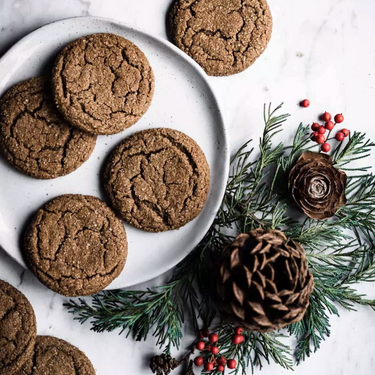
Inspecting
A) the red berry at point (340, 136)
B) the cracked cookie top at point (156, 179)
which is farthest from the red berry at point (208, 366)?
the red berry at point (340, 136)

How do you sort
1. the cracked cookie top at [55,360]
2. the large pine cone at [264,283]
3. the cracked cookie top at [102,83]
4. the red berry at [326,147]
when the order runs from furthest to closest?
the red berry at [326,147], the cracked cookie top at [55,360], the cracked cookie top at [102,83], the large pine cone at [264,283]

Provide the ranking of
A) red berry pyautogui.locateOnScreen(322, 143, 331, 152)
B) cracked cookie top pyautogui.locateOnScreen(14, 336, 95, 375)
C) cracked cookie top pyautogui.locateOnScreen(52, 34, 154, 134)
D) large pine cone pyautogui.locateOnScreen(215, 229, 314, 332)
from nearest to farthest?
large pine cone pyautogui.locateOnScreen(215, 229, 314, 332) → cracked cookie top pyautogui.locateOnScreen(52, 34, 154, 134) → cracked cookie top pyautogui.locateOnScreen(14, 336, 95, 375) → red berry pyautogui.locateOnScreen(322, 143, 331, 152)

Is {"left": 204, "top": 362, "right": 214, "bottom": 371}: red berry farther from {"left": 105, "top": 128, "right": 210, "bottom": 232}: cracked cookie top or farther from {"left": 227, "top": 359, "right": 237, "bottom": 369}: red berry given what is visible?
{"left": 105, "top": 128, "right": 210, "bottom": 232}: cracked cookie top

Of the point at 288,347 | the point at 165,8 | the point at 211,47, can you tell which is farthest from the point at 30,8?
the point at 288,347

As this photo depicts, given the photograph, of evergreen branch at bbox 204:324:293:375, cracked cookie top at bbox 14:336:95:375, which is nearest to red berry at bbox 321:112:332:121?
evergreen branch at bbox 204:324:293:375

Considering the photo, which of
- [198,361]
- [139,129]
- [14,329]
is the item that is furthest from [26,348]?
[139,129]

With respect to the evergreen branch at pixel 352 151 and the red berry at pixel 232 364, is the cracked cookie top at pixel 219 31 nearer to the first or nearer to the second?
the evergreen branch at pixel 352 151
